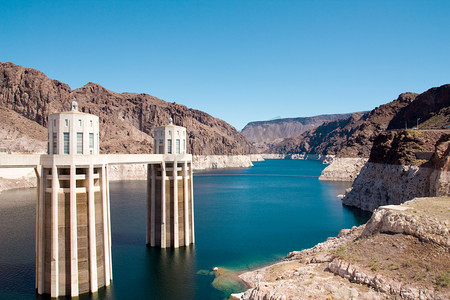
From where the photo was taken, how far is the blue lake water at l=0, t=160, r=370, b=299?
29.5m

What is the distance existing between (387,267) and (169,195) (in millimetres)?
23259

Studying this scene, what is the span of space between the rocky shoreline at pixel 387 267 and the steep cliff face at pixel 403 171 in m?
18.9

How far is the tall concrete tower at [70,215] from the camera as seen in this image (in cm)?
2595

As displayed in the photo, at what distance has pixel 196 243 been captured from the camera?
42500 mm

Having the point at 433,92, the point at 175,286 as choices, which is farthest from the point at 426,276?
the point at 433,92

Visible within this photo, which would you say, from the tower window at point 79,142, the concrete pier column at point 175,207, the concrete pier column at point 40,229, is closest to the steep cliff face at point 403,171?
the concrete pier column at point 175,207

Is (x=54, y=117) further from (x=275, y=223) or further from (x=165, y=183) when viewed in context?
(x=275, y=223)

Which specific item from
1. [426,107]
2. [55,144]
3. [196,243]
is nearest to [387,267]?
[55,144]

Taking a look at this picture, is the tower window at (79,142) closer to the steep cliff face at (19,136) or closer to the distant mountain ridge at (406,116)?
Answer: the distant mountain ridge at (406,116)

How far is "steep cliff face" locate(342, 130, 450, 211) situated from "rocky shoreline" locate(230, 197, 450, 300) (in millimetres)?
18886

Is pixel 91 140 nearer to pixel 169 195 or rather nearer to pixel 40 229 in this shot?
pixel 40 229

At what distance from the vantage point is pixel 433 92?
122 metres

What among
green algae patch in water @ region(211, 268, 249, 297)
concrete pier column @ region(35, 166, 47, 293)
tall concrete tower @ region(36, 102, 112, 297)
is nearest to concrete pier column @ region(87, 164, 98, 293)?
tall concrete tower @ region(36, 102, 112, 297)

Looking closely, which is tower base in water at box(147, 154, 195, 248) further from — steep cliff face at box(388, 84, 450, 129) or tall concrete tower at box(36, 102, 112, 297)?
steep cliff face at box(388, 84, 450, 129)
